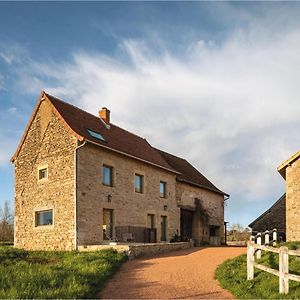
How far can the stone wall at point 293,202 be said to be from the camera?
18656mm

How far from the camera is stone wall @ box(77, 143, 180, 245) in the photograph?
19.3 metres

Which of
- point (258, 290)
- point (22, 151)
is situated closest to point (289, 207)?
point (258, 290)

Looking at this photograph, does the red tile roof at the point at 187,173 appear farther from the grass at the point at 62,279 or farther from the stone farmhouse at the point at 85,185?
the grass at the point at 62,279

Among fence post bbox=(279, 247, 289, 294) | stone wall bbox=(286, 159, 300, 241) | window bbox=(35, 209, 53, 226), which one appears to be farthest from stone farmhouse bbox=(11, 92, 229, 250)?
fence post bbox=(279, 247, 289, 294)

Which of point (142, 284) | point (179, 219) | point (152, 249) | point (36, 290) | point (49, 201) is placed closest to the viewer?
point (36, 290)

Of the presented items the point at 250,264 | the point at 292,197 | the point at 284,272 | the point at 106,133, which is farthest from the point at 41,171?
the point at 284,272

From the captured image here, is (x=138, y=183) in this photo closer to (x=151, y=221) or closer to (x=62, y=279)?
(x=151, y=221)

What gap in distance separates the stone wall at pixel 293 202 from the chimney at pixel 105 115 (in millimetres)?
11333

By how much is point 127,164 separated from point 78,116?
3863 millimetres

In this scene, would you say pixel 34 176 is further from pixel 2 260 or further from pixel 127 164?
pixel 2 260

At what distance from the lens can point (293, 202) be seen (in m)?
18.9

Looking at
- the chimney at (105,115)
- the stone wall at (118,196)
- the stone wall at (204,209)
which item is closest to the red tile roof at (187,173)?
the stone wall at (204,209)

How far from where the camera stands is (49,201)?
20391mm

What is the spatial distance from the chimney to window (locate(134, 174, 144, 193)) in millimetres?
4003
